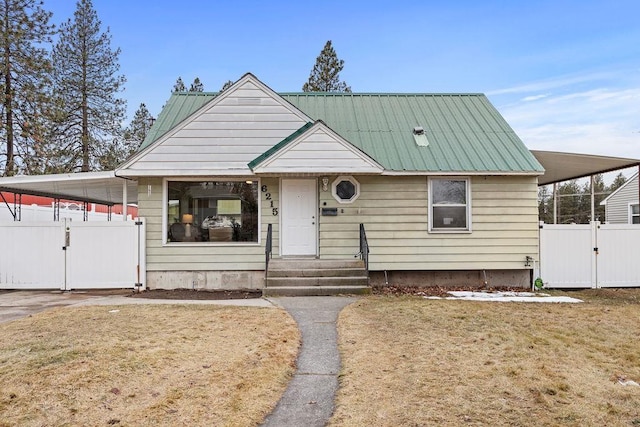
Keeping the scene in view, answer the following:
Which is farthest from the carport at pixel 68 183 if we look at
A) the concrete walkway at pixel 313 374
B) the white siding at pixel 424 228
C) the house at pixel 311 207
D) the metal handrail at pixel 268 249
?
the concrete walkway at pixel 313 374

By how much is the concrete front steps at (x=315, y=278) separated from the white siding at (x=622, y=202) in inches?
829

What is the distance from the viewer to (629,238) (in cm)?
1073

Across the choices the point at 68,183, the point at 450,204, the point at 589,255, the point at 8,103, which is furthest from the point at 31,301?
the point at 8,103

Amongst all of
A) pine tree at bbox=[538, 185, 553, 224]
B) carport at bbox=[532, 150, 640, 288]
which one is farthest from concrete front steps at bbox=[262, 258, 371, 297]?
pine tree at bbox=[538, 185, 553, 224]

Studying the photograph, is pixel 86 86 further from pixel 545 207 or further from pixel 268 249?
pixel 545 207

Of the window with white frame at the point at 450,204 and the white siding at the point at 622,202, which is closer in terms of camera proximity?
the window with white frame at the point at 450,204

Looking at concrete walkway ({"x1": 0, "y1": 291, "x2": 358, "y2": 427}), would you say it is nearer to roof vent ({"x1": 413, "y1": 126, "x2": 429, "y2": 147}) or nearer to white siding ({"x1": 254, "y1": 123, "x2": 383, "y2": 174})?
white siding ({"x1": 254, "y1": 123, "x2": 383, "y2": 174})

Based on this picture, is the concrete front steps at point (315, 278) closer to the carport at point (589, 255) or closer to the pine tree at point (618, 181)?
the carport at point (589, 255)

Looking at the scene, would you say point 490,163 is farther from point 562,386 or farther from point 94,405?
point 94,405

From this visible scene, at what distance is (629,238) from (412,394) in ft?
31.6

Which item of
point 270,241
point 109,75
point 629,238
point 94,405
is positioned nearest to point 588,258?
point 629,238

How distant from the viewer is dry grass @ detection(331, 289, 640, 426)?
139 inches

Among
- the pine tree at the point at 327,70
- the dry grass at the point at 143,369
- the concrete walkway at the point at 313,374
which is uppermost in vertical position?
the pine tree at the point at 327,70

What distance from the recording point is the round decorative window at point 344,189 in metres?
10.7
